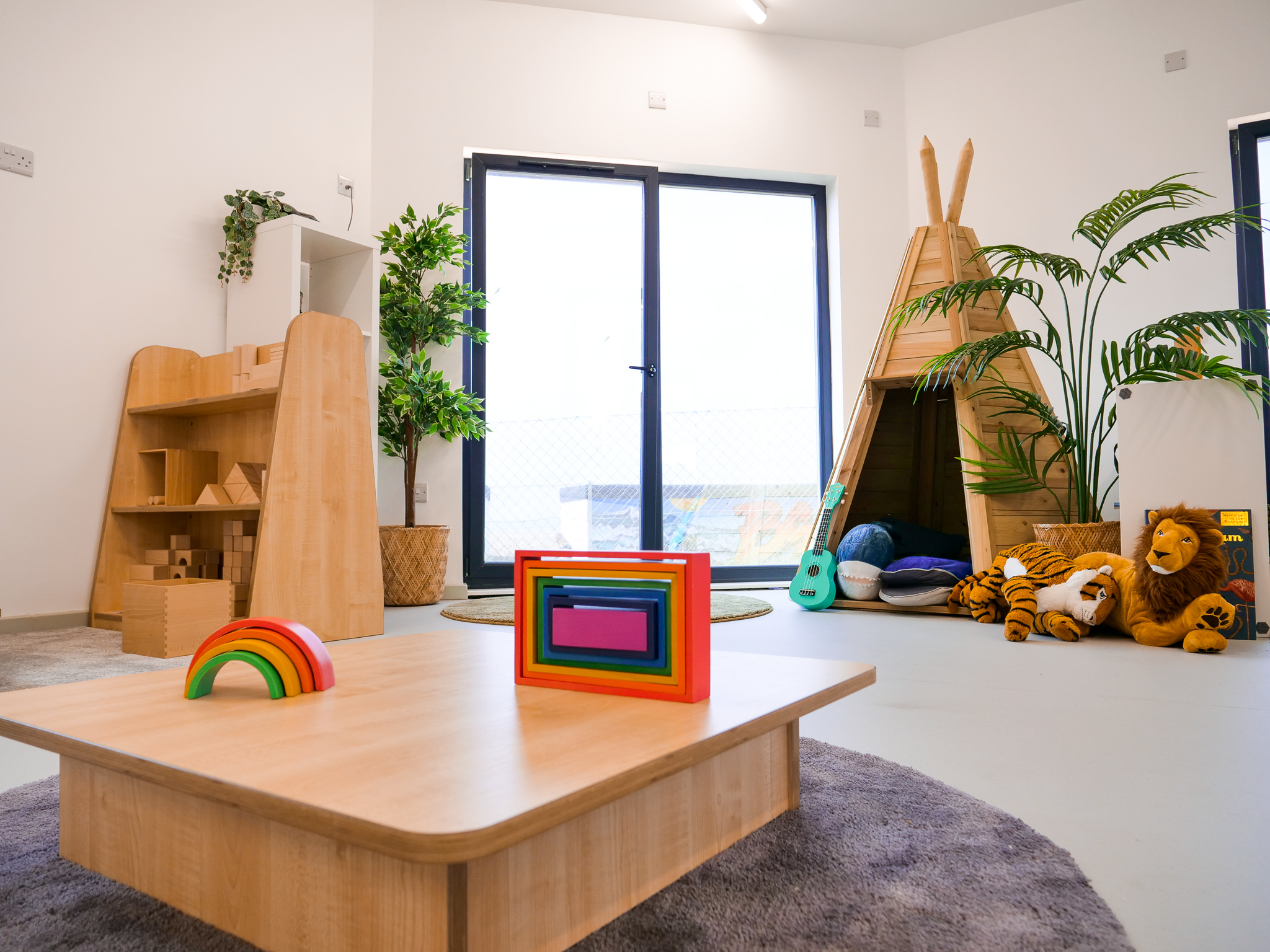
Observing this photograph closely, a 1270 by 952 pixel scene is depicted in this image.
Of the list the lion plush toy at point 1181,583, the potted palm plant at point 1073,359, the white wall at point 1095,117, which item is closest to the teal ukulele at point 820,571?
the potted palm plant at point 1073,359

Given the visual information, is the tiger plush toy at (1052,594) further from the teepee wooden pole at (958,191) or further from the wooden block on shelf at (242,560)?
the wooden block on shelf at (242,560)

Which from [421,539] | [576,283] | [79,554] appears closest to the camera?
[79,554]

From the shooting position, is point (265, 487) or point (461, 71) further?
point (461, 71)

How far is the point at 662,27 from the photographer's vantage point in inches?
184

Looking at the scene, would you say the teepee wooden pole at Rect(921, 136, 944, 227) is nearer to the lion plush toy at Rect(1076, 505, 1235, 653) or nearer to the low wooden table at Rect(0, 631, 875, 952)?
the lion plush toy at Rect(1076, 505, 1235, 653)

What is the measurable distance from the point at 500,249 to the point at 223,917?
13.4 feet

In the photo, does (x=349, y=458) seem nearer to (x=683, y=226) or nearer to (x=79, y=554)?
(x=79, y=554)

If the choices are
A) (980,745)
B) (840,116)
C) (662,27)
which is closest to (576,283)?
(662,27)

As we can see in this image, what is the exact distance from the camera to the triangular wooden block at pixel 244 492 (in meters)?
2.86

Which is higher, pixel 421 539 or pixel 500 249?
pixel 500 249

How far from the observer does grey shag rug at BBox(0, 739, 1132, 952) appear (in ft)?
2.72

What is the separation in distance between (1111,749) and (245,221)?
3.53 metres

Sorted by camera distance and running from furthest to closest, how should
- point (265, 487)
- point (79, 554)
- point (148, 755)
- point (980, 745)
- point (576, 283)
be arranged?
point (576, 283)
point (79, 554)
point (265, 487)
point (980, 745)
point (148, 755)

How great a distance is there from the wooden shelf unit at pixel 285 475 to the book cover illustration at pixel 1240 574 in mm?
2643
